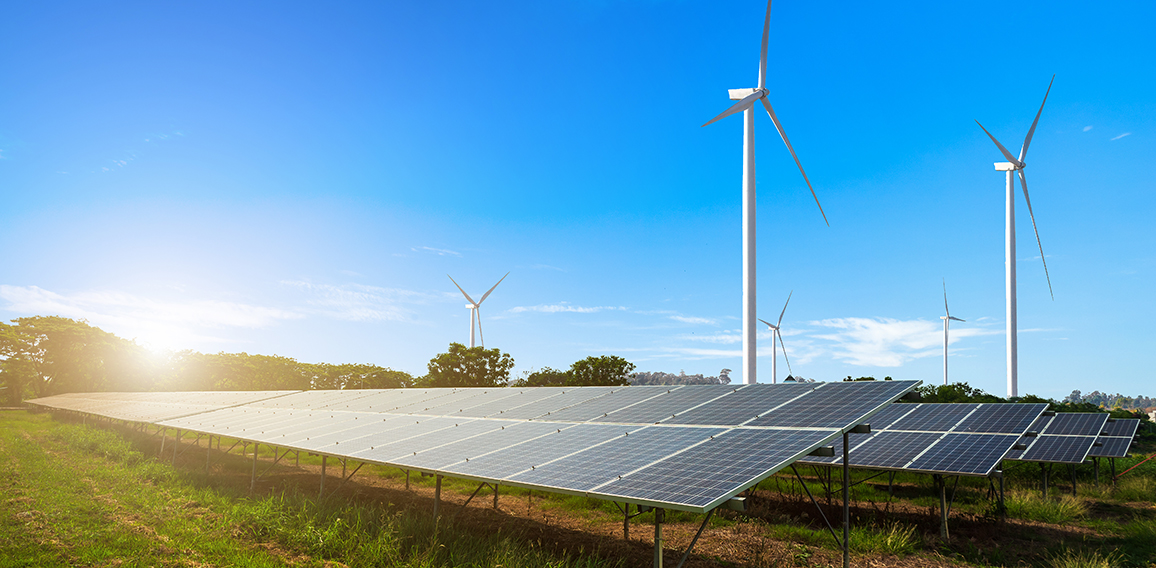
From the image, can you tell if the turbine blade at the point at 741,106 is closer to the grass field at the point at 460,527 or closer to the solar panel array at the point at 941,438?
the solar panel array at the point at 941,438

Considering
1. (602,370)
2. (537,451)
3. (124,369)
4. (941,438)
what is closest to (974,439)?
(941,438)

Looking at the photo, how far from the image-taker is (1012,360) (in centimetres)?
5394

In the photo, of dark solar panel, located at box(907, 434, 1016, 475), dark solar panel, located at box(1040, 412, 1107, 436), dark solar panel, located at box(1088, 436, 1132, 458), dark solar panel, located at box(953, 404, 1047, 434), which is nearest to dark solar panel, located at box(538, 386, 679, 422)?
dark solar panel, located at box(907, 434, 1016, 475)

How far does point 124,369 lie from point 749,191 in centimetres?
9574

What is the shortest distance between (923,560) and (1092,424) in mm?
25544

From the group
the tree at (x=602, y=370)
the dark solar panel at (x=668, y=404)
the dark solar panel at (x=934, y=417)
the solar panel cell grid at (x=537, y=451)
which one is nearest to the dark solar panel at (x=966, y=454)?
the dark solar panel at (x=934, y=417)

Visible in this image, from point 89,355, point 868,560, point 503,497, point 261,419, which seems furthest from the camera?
point 89,355

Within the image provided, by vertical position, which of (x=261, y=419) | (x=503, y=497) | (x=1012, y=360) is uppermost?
(x=1012, y=360)

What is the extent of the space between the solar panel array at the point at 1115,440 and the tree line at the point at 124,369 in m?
64.3

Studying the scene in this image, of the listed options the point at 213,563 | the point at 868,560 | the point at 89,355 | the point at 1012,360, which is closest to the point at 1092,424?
the point at 1012,360

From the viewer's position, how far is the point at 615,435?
15406 mm

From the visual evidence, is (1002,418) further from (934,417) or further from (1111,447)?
(1111,447)

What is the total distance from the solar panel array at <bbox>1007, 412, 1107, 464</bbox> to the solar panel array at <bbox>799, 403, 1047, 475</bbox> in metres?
1.85

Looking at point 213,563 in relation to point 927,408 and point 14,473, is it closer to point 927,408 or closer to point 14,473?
point 14,473
